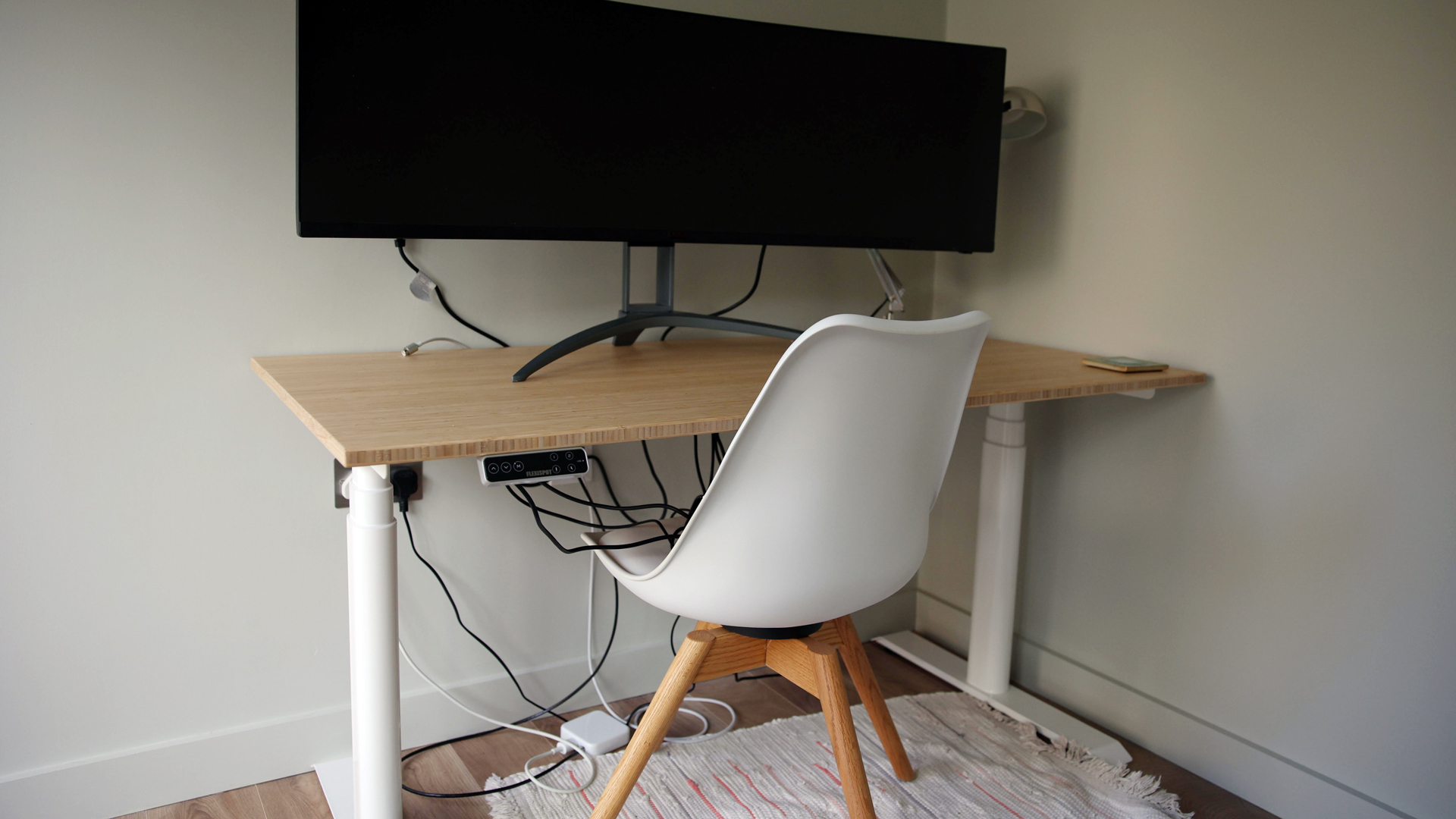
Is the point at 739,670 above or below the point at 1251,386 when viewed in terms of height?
below

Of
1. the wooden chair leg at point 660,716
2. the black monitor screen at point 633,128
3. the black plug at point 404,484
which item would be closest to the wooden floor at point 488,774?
the wooden chair leg at point 660,716

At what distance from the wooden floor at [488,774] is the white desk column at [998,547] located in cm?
13

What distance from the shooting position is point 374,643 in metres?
1.15

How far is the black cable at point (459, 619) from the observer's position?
1.70 m

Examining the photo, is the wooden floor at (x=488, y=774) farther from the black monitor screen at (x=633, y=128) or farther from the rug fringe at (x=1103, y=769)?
the black monitor screen at (x=633, y=128)

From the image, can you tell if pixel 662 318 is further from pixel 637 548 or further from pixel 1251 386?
pixel 1251 386

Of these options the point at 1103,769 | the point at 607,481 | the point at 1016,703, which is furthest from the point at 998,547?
the point at 607,481

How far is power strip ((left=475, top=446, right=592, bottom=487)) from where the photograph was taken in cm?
124

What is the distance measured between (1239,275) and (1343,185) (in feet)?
0.67

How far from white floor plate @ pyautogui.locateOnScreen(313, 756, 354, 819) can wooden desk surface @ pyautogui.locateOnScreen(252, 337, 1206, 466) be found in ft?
2.07

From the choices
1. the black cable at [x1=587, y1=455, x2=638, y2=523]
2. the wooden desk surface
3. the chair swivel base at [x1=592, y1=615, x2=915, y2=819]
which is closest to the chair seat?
the chair swivel base at [x1=592, y1=615, x2=915, y2=819]

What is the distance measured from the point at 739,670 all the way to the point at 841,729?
0.53 ft

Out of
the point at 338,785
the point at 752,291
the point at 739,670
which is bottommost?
the point at 338,785

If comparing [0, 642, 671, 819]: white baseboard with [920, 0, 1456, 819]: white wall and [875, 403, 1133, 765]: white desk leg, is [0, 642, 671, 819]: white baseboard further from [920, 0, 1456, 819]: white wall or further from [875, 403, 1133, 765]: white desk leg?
[920, 0, 1456, 819]: white wall
